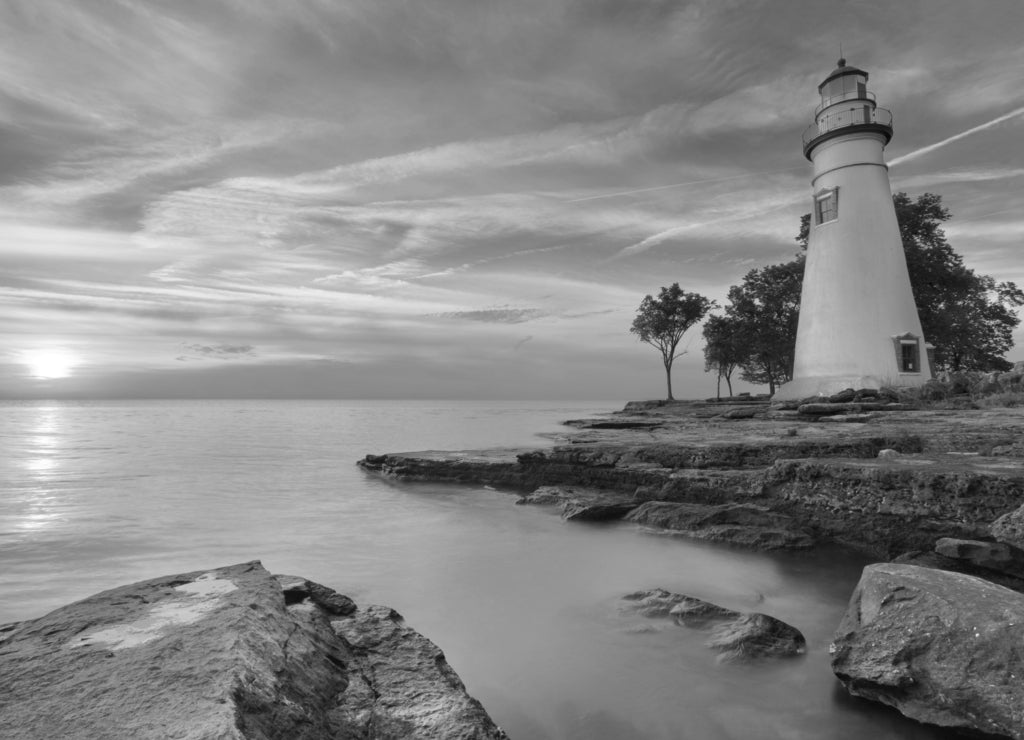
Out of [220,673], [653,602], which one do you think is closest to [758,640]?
[653,602]

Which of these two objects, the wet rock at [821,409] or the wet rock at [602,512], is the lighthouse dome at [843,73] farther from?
the wet rock at [602,512]

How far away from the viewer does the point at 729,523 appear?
25.1 feet

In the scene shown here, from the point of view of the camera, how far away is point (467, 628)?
5.39 meters

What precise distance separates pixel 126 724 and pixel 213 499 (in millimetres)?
12935

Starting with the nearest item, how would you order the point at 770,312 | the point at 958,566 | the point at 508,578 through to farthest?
1. the point at 958,566
2. the point at 508,578
3. the point at 770,312

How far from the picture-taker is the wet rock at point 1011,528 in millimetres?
5237

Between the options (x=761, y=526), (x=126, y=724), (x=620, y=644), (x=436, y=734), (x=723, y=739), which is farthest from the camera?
(x=761, y=526)

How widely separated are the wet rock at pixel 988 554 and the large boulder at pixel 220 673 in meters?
4.70

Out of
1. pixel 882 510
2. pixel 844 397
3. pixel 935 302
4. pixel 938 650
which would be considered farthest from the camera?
pixel 935 302

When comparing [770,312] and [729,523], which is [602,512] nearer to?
[729,523]

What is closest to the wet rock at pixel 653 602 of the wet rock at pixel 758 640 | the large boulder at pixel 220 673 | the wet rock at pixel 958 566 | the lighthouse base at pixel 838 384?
the wet rock at pixel 758 640

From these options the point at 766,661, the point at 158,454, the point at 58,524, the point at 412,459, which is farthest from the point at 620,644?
the point at 158,454

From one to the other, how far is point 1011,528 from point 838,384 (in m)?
20.5

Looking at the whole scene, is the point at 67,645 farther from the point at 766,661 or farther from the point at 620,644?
the point at 766,661
